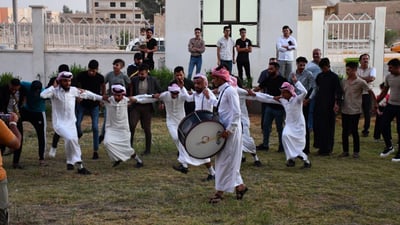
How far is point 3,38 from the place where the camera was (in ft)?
68.2

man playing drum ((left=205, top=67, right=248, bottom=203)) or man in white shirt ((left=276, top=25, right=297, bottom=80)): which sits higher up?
man in white shirt ((left=276, top=25, right=297, bottom=80))

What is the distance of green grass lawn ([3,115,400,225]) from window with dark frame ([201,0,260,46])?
7777mm

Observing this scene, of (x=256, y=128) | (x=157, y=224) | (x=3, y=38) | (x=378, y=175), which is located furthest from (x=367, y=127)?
(x=3, y=38)

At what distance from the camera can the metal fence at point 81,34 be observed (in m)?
20.2

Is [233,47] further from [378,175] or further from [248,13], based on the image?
[378,175]

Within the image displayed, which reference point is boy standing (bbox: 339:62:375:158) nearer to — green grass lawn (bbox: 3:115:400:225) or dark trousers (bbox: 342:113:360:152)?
dark trousers (bbox: 342:113:360:152)

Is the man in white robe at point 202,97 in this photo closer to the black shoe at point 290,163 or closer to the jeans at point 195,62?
the black shoe at point 290,163

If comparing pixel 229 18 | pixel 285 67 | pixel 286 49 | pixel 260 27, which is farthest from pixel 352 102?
pixel 229 18

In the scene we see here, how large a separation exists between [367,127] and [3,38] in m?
12.4

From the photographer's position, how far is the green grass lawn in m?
7.62

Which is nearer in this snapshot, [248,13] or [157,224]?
[157,224]

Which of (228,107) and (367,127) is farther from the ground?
(228,107)

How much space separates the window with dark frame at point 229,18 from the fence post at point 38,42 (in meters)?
5.09

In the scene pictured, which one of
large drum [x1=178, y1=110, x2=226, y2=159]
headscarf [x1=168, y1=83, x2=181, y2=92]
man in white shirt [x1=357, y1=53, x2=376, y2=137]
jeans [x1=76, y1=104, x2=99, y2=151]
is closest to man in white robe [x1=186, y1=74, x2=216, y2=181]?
headscarf [x1=168, y1=83, x2=181, y2=92]
